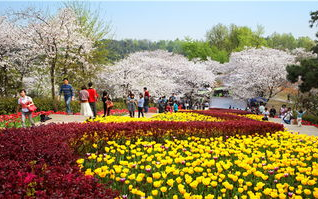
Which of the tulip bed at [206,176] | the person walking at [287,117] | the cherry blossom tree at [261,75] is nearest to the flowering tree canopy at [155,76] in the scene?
the cherry blossom tree at [261,75]

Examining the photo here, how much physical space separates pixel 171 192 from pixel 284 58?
40.0m

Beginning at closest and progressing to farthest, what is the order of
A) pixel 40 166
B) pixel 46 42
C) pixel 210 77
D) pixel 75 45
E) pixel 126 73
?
pixel 40 166 → pixel 46 42 → pixel 75 45 → pixel 126 73 → pixel 210 77

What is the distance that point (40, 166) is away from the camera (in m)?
3.65

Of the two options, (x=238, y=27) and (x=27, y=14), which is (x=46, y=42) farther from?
(x=238, y=27)

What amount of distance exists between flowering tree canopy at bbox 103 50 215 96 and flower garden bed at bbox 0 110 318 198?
86.3ft

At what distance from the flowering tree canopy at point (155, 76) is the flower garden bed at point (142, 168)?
26.3 metres

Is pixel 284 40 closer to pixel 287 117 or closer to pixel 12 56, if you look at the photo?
pixel 287 117

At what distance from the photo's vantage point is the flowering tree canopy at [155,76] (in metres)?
34.7

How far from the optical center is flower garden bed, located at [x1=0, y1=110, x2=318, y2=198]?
10.1 feet

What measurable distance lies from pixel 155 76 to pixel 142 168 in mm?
36387

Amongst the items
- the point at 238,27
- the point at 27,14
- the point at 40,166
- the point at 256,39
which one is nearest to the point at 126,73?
the point at 27,14

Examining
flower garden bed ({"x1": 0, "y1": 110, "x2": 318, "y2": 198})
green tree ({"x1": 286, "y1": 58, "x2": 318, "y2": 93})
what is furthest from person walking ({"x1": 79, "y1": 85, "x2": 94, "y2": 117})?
green tree ({"x1": 286, "y1": 58, "x2": 318, "y2": 93})

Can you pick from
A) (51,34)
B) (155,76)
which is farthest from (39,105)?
(155,76)

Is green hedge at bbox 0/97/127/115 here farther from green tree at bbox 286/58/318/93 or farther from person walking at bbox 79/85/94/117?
green tree at bbox 286/58/318/93
